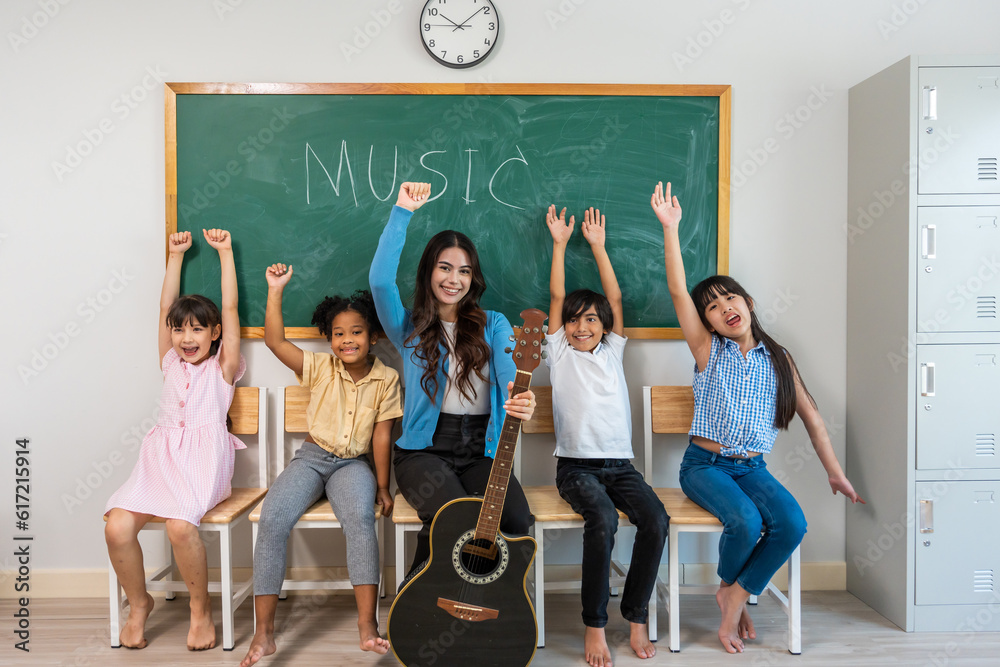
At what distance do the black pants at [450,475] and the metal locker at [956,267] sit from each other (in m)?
1.50

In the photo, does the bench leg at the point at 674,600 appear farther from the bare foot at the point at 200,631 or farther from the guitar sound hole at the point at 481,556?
the bare foot at the point at 200,631

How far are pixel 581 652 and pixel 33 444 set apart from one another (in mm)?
2157

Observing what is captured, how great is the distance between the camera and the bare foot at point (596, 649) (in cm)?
176

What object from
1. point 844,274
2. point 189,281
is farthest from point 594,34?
point 189,281

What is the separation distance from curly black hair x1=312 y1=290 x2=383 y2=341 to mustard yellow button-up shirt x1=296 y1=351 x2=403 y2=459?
0.11m

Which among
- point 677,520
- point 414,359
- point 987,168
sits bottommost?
point 677,520

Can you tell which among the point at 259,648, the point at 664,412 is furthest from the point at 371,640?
the point at 664,412

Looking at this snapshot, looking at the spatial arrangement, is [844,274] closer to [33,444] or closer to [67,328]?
[67,328]

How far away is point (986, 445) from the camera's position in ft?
6.53

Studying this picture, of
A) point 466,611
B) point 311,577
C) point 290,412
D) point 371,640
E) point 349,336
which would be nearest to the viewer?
point 466,611

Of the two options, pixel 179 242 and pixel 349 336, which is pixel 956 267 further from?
pixel 179 242

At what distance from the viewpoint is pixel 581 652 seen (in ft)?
6.08

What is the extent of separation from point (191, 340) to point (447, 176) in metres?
1.10

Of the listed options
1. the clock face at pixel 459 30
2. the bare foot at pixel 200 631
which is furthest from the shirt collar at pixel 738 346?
the bare foot at pixel 200 631
